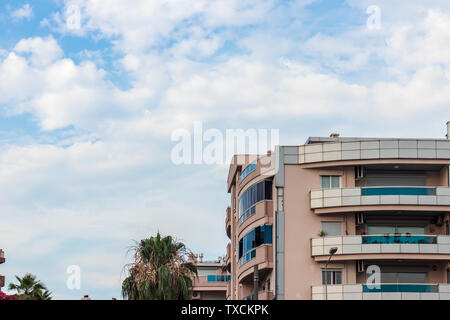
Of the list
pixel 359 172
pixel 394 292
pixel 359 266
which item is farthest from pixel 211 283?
pixel 394 292

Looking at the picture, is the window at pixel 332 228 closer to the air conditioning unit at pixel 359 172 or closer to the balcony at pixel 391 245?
the balcony at pixel 391 245

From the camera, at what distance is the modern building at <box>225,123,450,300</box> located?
159 ft

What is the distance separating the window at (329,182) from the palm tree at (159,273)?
406 inches

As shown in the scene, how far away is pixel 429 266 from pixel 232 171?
20.7 m

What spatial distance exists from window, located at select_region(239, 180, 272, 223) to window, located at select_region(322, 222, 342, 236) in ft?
14.3

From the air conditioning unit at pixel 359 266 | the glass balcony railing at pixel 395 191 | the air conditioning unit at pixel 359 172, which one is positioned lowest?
the air conditioning unit at pixel 359 266

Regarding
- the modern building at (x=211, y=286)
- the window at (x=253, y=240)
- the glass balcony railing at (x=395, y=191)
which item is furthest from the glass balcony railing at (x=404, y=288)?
the modern building at (x=211, y=286)

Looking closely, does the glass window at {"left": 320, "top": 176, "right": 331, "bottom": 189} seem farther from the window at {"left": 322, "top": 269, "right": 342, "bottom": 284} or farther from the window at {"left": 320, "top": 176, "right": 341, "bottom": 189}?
the window at {"left": 322, "top": 269, "right": 342, "bottom": 284}

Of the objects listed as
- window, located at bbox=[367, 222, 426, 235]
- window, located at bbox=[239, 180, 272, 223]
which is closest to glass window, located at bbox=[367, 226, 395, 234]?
window, located at bbox=[367, 222, 426, 235]

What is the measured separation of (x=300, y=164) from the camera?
5109 centimetres

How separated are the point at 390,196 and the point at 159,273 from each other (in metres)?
15.8

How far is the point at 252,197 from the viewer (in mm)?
54344

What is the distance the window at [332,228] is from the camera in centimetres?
5022
